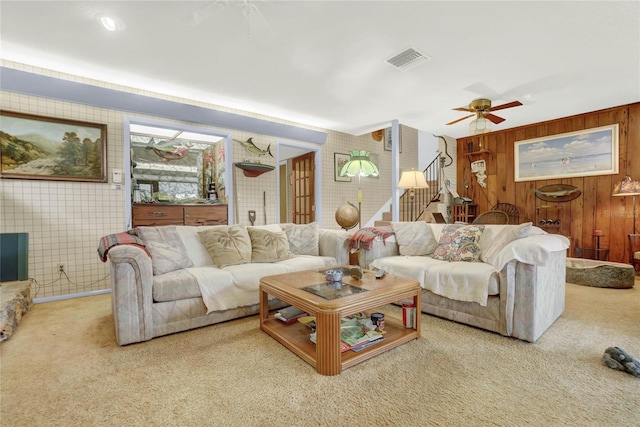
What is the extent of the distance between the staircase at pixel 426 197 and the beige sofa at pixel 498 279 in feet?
11.5

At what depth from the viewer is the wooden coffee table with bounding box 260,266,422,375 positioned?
5.39 ft

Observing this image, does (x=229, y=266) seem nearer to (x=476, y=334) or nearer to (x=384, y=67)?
(x=476, y=334)

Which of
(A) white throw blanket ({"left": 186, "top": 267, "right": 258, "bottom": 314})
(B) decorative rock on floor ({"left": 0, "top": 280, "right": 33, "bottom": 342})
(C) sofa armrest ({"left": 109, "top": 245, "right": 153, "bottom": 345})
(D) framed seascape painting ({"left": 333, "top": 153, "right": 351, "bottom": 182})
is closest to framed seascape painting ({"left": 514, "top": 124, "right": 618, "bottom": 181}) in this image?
(D) framed seascape painting ({"left": 333, "top": 153, "right": 351, "bottom": 182})

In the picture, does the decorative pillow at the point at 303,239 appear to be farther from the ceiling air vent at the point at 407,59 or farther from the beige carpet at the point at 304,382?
the ceiling air vent at the point at 407,59

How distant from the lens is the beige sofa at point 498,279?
2.05 m

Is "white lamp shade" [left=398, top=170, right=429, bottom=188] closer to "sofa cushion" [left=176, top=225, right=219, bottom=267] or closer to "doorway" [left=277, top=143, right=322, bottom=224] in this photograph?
"doorway" [left=277, top=143, right=322, bottom=224]

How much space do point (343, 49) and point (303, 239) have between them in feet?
6.43

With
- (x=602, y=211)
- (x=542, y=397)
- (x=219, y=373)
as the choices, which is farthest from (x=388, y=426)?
(x=602, y=211)

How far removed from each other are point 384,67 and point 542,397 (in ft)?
9.80

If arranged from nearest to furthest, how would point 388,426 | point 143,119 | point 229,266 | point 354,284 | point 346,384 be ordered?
point 388,426 < point 346,384 < point 354,284 < point 229,266 < point 143,119

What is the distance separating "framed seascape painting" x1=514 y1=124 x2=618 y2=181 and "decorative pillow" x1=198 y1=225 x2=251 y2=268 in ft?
16.9

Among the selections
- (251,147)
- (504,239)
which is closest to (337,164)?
(251,147)

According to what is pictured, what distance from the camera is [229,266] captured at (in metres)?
2.64

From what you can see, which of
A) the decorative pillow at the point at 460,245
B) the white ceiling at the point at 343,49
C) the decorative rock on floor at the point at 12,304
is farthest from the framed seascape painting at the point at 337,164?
the decorative rock on floor at the point at 12,304
